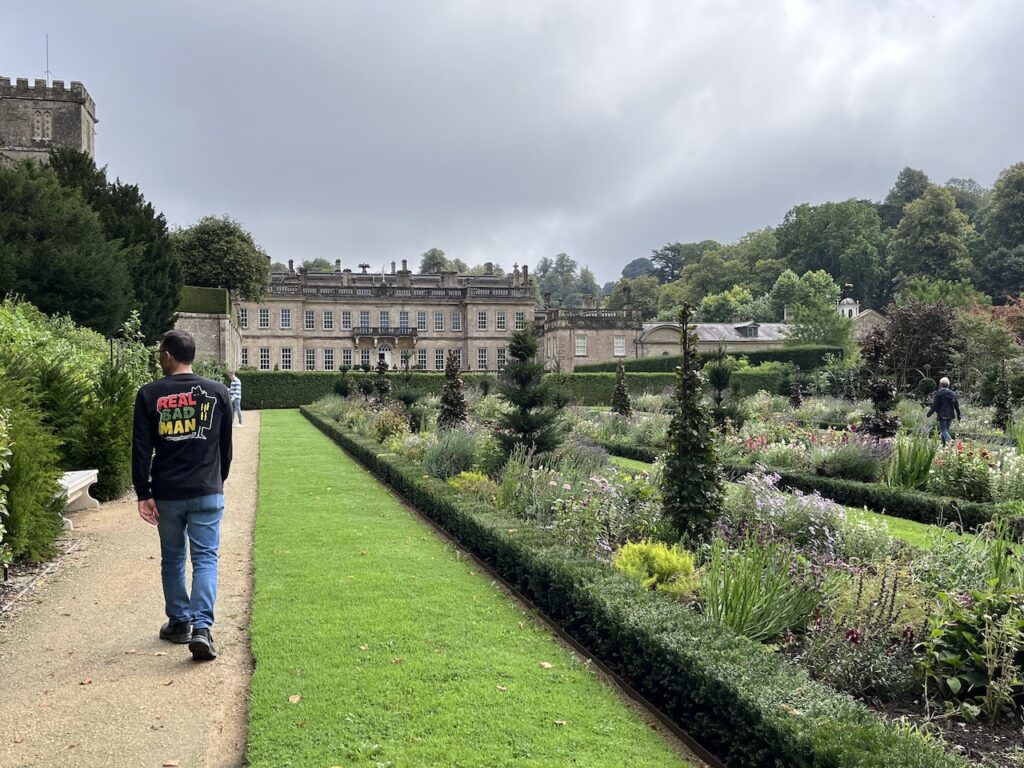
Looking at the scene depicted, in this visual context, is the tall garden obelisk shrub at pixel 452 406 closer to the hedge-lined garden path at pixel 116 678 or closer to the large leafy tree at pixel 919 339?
the hedge-lined garden path at pixel 116 678

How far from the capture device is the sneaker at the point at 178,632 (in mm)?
4664

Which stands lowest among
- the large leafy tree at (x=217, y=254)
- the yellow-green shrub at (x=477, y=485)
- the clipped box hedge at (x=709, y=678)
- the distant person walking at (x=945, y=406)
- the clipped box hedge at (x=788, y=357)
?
the clipped box hedge at (x=709, y=678)

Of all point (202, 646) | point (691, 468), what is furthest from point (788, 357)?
point (202, 646)

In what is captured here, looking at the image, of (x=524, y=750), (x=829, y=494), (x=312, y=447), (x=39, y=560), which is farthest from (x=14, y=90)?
(x=524, y=750)

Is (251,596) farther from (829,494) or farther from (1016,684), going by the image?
(829,494)

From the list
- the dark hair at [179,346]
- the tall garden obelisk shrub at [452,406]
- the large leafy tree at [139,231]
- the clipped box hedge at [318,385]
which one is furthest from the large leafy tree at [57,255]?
the dark hair at [179,346]

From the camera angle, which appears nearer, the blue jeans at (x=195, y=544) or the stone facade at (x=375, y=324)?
the blue jeans at (x=195, y=544)

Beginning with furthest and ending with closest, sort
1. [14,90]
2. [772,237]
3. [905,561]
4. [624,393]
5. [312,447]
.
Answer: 1. [772,237]
2. [14,90]
3. [624,393]
4. [312,447]
5. [905,561]

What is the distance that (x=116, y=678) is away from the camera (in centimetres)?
414

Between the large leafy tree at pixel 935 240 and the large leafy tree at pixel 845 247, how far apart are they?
15.8 ft

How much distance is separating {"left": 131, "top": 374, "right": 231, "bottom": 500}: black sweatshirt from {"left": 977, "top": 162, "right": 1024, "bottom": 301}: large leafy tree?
2585 inches

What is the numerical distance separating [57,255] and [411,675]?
18167 millimetres

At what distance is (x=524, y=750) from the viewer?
3295mm

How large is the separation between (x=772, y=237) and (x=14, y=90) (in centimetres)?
6865
